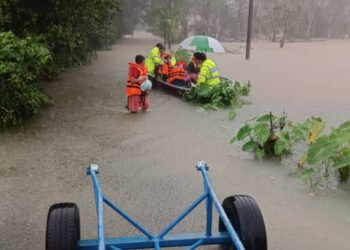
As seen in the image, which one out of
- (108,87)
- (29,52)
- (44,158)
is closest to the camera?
(44,158)

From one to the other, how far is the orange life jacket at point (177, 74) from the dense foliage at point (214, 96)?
119 cm

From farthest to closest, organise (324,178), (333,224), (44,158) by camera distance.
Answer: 1. (44,158)
2. (324,178)
3. (333,224)

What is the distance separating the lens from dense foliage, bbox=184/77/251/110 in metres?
11.1

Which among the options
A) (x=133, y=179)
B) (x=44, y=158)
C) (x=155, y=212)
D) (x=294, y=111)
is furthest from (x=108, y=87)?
(x=155, y=212)

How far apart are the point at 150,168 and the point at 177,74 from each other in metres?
6.46

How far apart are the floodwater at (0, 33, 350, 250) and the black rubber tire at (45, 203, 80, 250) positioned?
33.1 inches

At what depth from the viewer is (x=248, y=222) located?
12.5ft

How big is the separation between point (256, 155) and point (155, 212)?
2.49 meters

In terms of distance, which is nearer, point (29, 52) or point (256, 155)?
point (256, 155)

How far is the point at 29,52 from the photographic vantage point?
26.7ft

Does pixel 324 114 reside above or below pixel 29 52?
below

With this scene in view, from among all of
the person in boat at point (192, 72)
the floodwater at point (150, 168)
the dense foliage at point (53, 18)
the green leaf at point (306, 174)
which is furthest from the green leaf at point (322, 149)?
the person in boat at point (192, 72)

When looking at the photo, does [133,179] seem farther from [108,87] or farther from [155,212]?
[108,87]

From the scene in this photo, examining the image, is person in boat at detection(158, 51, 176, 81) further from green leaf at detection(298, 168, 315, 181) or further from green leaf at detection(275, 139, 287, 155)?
green leaf at detection(298, 168, 315, 181)
